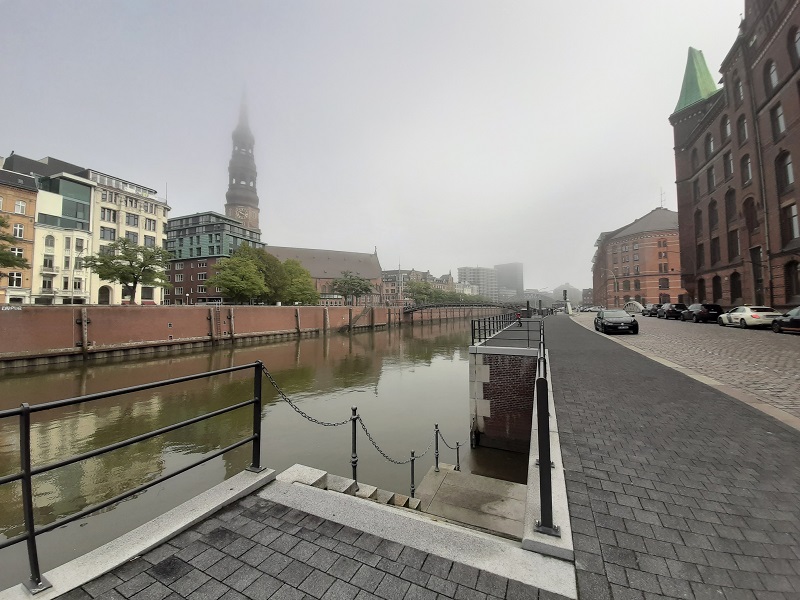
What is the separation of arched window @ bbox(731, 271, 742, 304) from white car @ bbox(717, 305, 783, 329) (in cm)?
1082

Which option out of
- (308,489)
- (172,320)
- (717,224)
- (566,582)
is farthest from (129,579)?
(717,224)

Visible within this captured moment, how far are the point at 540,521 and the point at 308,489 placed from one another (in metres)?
2.26

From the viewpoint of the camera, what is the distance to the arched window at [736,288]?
30922 mm

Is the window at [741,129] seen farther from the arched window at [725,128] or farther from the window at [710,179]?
the window at [710,179]

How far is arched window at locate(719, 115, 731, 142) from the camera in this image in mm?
32209

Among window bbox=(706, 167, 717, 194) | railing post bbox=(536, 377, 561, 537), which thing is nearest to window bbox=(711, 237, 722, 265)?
window bbox=(706, 167, 717, 194)

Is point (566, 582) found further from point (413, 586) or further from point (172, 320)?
point (172, 320)

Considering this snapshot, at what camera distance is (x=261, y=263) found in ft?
189

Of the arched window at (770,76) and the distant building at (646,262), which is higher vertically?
the arched window at (770,76)

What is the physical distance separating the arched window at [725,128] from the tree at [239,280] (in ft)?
183

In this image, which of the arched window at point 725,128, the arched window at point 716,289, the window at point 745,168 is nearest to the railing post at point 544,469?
the window at point 745,168

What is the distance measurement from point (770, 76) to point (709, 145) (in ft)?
34.8

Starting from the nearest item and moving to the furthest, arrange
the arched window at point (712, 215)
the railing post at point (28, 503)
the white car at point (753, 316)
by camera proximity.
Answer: the railing post at point (28, 503)
the white car at point (753, 316)
the arched window at point (712, 215)

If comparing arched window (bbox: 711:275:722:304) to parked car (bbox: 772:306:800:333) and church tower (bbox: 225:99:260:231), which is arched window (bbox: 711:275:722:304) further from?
church tower (bbox: 225:99:260:231)
